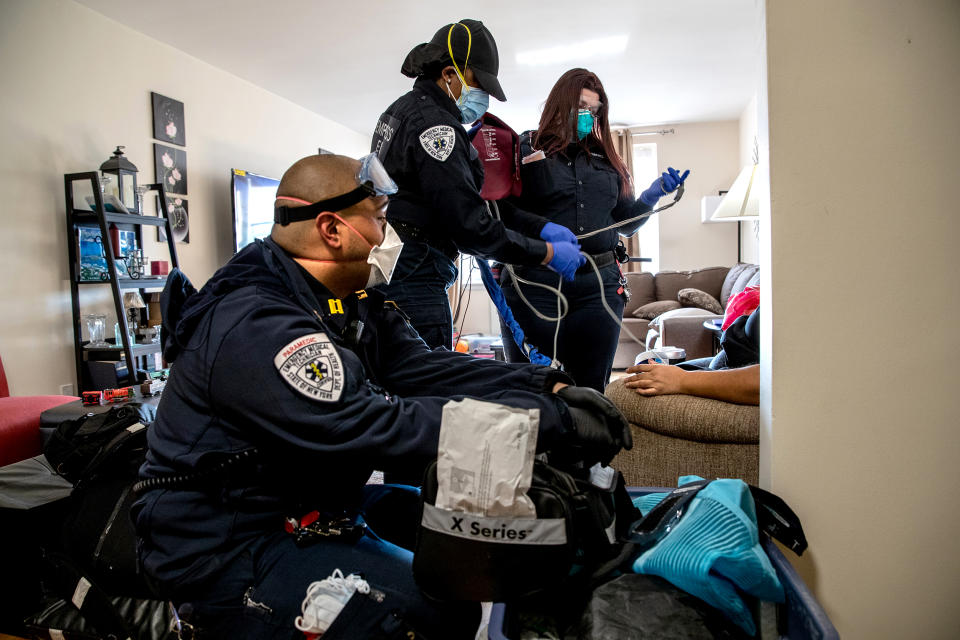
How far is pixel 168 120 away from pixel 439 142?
355 cm

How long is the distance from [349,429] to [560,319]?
3.60ft

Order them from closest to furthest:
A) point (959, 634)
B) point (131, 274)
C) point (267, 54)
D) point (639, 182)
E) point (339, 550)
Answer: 1. point (339, 550)
2. point (959, 634)
3. point (131, 274)
4. point (267, 54)
5. point (639, 182)

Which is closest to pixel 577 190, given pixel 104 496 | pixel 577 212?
pixel 577 212

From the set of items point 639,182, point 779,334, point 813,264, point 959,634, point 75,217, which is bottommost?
point 959,634

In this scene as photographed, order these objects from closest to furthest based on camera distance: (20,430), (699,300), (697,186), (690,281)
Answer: (20,430) → (699,300) → (690,281) → (697,186)

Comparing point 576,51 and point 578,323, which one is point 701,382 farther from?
point 576,51

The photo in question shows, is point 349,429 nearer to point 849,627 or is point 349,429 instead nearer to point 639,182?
point 849,627

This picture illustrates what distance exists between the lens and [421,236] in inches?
61.6

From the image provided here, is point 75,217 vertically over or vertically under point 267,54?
under

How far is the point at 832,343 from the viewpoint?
105cm

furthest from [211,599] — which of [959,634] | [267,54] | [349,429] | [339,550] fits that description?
[267,54]

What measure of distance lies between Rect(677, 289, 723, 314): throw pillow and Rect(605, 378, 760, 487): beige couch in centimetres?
442

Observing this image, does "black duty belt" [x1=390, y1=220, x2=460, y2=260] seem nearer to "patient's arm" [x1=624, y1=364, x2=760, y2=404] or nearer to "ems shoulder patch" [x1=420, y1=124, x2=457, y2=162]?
"ems shoulder patch" [x1=420, y1=124, x2=457, y2=162]

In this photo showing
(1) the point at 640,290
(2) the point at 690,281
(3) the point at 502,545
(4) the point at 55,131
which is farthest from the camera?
(1) the point at 640,290
